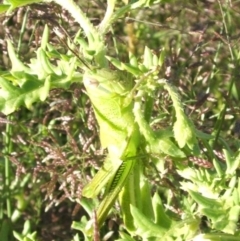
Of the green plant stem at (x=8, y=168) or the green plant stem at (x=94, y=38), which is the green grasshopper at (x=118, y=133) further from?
the green plant stem at (x=8, y=168)

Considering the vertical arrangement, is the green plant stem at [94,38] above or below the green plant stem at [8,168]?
above

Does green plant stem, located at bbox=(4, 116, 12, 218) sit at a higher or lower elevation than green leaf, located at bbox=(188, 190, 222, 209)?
lower

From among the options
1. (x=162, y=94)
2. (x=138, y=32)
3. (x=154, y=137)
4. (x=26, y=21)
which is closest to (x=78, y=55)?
(x=154, y=137)

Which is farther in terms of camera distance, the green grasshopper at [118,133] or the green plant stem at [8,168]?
the green plant stem at [8,168]

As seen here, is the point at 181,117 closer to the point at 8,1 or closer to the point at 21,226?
the point at 8,1

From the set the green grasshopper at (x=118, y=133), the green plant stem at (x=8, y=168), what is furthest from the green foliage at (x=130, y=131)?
the green plant stem at (x=8, y=168)

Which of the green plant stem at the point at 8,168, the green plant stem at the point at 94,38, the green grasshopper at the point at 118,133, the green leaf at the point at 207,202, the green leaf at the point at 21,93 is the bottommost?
the green plant stem at the point at 8,168

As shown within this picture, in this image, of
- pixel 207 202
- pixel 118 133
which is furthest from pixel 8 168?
pixel 207 202

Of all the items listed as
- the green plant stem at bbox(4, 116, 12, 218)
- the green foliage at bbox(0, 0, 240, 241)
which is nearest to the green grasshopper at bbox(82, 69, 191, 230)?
the green foliage at bbox(0, 0, 240, 241)

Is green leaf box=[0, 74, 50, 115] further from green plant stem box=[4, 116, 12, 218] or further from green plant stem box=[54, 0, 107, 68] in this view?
green plant stem box=[4, 116, 12, 218]
